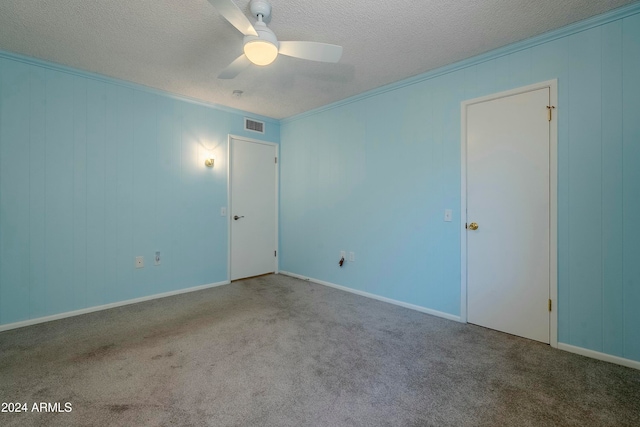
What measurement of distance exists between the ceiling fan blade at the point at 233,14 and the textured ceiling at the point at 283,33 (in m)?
0.31

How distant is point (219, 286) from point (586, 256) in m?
3.96

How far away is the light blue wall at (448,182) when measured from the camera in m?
2.05

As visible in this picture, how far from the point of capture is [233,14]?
166cm

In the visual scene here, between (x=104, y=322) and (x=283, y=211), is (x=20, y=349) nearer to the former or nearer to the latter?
(x=104, y=322)

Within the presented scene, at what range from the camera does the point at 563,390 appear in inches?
69.8

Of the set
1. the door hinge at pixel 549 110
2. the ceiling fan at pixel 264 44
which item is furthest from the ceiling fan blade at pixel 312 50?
the door hinge at pixel 549 110

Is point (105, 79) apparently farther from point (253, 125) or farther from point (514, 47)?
point (514, 47)

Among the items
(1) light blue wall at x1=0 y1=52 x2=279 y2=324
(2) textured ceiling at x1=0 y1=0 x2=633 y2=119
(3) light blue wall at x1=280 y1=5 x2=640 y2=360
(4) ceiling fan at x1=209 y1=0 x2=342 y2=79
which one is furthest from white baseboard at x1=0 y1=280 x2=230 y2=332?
(4) ceiling fan at x1=209 y1=0 x2=342 y2=79

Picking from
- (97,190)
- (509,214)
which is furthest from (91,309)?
(509,214)

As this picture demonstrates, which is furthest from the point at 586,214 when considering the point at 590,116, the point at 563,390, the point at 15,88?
the point at 15,88

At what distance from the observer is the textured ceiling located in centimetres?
200

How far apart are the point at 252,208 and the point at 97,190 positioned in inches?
76.0

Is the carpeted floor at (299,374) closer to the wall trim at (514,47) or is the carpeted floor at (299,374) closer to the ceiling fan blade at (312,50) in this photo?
the ceiling fan blade at (312,50)

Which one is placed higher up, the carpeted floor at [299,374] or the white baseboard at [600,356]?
the white baseboard at [600,356]
